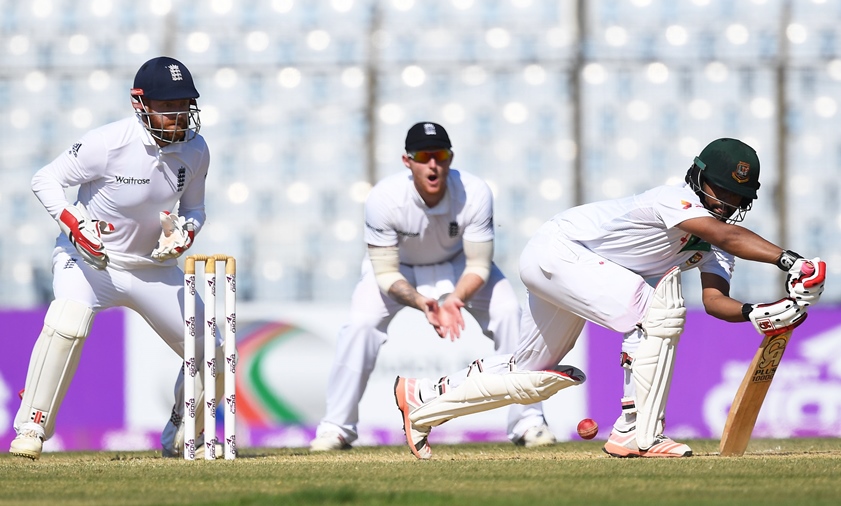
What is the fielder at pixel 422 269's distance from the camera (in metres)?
6.19

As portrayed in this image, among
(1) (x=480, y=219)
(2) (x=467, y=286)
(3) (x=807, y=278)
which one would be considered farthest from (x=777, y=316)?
(1) (x=480, y=219)

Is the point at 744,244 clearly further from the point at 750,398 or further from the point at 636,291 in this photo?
the point at 750,398

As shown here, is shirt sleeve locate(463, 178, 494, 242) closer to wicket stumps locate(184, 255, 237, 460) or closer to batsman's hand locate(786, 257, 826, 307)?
wicket stumps locate(184, 255, 237, 460)

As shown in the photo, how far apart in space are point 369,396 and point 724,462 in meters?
3.00

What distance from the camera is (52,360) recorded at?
5438 millimetres

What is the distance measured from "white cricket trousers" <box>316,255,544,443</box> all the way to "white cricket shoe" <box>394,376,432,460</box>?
3.00ft

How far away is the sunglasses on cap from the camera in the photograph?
616cm

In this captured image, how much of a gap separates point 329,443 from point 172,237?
1.39 metres

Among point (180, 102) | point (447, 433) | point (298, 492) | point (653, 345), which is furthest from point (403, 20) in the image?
point (298, 492)

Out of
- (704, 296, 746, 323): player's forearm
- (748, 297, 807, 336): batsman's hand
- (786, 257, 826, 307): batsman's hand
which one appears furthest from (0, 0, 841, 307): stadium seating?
(786, 257, 826, 307): batsman's hand

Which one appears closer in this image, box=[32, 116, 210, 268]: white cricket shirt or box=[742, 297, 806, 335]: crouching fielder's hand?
box=[742, 297, 806, 335]: crouching fielder's hand

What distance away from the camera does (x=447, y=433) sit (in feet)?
24.3

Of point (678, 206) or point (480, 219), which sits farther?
point (480, 219)

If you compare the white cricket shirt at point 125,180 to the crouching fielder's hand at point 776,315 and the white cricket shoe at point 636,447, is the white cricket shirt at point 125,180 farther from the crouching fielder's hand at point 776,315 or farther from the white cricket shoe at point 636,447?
the crouching fielder's hand at point 776,315
